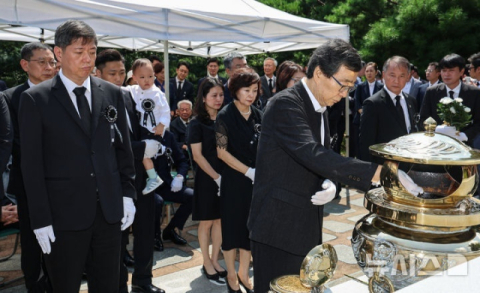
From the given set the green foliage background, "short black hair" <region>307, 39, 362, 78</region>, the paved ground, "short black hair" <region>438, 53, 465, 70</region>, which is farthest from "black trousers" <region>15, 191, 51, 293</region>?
the green foliage background

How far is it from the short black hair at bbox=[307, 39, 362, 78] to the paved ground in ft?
6.97

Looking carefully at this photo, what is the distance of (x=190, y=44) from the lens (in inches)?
378

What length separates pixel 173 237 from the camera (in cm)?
557

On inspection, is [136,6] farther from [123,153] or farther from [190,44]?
[190,44]

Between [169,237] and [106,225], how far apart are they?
2.89 meters

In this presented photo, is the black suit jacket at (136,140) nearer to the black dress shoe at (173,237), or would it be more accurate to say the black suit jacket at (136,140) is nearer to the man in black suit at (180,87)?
the black dress shoe at (173,237)

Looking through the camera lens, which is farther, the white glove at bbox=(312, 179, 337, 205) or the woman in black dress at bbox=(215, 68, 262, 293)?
the woman in black dress at bbox=(215, 68, 262, 293)

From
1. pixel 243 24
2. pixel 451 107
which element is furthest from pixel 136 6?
pixel 451 107

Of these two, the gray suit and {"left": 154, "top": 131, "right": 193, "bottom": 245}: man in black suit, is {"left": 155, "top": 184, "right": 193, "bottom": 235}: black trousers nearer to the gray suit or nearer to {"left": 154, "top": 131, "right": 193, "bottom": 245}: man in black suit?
{"left": 154, "top": 131, "right": 193, "bottom": 245}: man in black suit

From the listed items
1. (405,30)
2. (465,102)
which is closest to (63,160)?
A: (465,102)

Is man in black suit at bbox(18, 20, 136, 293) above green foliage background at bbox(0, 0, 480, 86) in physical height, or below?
below

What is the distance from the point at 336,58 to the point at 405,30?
1052cm

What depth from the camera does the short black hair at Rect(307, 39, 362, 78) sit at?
7.52 feet

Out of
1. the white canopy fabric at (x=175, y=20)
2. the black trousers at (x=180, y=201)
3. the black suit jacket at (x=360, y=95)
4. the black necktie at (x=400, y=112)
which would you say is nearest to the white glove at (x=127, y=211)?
the black trousers at (x=180, y=201)
